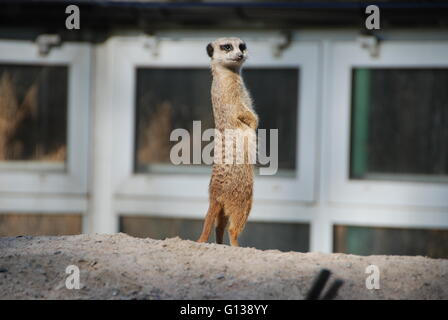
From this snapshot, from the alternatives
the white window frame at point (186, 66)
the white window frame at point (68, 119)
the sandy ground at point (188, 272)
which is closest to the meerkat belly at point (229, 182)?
the sandy ground at point (188, 272)

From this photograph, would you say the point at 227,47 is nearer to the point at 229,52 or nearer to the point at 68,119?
the point at 229,52

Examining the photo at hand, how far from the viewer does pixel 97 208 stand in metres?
4.37

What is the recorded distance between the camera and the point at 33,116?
4.59m

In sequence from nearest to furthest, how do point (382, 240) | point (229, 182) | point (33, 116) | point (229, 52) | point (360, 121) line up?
point (229, 182), point (229, 52), point (382, 240), point (360, 121), point (33, 116)

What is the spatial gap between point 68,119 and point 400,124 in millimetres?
2066

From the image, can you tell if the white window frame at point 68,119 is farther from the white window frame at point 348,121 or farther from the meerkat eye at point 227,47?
the meerkat eye at point 227,47

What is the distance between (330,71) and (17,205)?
208 cm

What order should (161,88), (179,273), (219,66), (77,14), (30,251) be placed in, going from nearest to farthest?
(179,273) → (30,251) → (219,66) → (77,14) → (161,88)

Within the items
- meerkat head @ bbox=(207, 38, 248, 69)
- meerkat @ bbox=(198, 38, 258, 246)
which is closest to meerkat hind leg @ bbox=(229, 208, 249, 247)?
meerkat @ bbox=(198, 38, 258, 246)

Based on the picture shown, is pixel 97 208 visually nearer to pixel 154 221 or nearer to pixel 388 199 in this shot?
pixel 154 221

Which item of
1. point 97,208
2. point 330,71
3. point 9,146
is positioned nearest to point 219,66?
point 330,71

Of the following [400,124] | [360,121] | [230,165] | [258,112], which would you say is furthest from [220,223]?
[400,124]

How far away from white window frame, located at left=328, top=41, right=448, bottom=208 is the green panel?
0.21ft

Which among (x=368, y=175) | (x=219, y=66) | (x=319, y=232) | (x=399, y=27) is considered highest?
(x=399, y=27)
